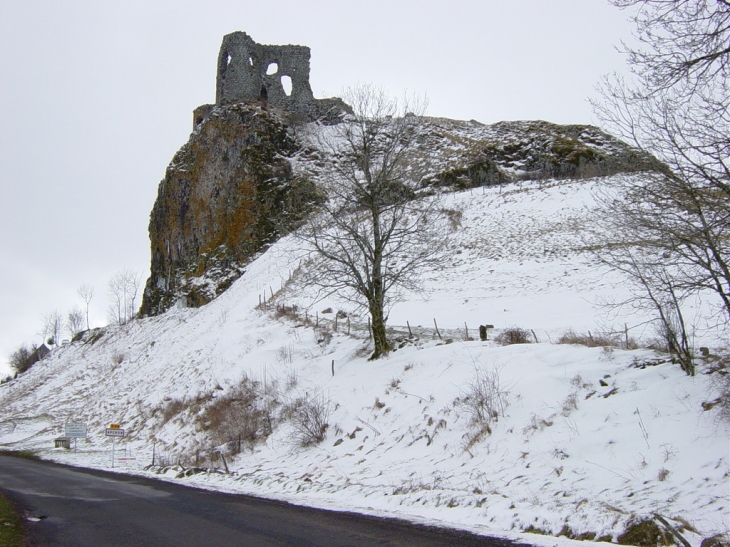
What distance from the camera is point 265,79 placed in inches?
2312

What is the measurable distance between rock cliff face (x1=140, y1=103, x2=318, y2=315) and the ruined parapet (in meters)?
6.89

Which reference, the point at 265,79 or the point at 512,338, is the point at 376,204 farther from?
the point at 265,79

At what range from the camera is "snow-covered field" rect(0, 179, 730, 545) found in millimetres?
7176

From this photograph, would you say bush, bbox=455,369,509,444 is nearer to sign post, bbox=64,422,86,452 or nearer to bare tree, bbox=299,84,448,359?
bare tree, bbox=299,84,448,359

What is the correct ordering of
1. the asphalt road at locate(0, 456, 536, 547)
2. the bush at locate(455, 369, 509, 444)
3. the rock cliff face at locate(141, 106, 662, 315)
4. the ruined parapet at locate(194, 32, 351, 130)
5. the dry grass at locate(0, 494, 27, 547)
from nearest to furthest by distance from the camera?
the asphalt road at locate(0, 456, 536, 547) < the dry grass at locate(0, 494, 27, 547) < the bush at locate(455, 369, 509, 444) < the rock cliff face at locate(141, 106, 662, 315) < the ruined parapet at locate(194, 32, 351, 130)

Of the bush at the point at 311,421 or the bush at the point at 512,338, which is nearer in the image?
the bush at the point at 311,421

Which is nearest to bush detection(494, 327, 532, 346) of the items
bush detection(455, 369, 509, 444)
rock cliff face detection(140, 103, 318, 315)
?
bush detection(455, 369, 509, 444)

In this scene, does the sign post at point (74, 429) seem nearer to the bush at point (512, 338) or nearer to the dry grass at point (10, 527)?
the dry grass at point (10, 527)

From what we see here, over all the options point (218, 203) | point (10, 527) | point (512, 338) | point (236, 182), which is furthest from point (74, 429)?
point (236, 182)

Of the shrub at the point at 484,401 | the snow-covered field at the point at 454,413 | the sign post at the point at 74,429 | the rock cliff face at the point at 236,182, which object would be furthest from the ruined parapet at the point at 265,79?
the shrub at the point at 484,401

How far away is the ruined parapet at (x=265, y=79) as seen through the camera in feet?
183

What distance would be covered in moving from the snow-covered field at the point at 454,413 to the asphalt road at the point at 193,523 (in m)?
0.81

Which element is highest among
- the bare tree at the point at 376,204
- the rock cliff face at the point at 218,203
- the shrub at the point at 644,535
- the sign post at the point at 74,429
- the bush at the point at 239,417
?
the rock cliff face at the point at 218,203

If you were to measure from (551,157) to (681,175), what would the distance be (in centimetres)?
5275
